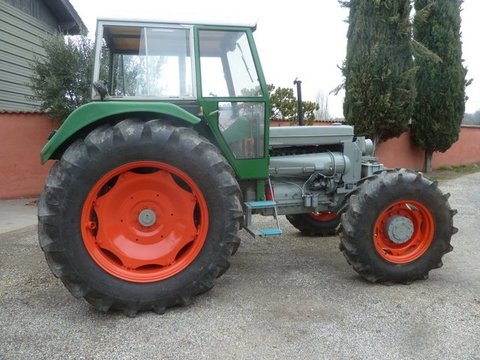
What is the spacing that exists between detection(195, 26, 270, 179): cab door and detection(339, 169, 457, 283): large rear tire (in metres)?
0.87

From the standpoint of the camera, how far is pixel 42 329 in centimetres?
298

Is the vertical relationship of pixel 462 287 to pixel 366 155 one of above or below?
below

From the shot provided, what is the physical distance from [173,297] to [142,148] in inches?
42.0

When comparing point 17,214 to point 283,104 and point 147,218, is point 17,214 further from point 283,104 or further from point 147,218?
point 283,104

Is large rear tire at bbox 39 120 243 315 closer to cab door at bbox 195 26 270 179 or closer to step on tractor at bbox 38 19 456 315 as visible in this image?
step on tractor at bbox 38 19 456 315

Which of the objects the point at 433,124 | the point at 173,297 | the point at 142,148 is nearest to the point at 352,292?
the point at 173,297

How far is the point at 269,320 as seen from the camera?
312cm

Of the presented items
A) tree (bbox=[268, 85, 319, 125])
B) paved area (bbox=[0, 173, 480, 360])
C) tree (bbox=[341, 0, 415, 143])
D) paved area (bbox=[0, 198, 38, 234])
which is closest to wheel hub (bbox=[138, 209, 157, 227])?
paved area (bbox=[0, 173, 480, 360])

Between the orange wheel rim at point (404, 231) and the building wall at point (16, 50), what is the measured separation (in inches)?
349

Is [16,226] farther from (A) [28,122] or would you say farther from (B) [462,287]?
(B) [462,287]

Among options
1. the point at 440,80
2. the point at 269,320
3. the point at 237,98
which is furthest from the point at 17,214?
the point at 440,80

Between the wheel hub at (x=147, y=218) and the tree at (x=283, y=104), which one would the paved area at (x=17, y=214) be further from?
the tree at (x=283, y=104)

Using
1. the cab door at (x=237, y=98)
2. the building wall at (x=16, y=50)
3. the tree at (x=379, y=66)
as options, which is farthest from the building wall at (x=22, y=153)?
the tree at (x=379, y=66)

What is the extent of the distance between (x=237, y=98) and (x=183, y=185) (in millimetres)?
849
